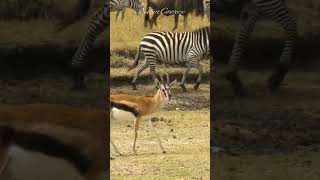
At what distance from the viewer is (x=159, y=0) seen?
5.72m

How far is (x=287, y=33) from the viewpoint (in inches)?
233

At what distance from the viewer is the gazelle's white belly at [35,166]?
15.7ft

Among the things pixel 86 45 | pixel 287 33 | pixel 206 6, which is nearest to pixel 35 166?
pixel 86 45

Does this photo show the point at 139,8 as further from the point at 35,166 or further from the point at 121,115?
the point at 35,166

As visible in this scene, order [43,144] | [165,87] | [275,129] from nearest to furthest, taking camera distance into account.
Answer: [43,144]
[165,87]
[275,129]

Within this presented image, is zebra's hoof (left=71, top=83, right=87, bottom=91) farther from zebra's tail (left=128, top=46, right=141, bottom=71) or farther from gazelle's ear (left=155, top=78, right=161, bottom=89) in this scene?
gazelle's ear (left=155, top=78, right=161, bottom=89)

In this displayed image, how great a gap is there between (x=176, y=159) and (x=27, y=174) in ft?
4.50

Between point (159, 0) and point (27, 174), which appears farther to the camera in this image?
point (159, 0)

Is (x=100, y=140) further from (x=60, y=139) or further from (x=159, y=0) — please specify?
(x=159, y=0)

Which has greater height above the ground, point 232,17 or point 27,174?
point 232,17

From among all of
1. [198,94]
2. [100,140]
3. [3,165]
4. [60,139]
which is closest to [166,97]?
[198,94]

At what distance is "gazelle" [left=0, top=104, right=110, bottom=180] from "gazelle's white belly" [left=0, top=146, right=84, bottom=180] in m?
0.02

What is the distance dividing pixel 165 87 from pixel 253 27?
0.96 meters

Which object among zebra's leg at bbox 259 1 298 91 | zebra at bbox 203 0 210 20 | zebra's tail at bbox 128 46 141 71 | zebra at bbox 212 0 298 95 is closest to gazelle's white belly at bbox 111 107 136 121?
zebra's tail at bbox 128 46 141 71
